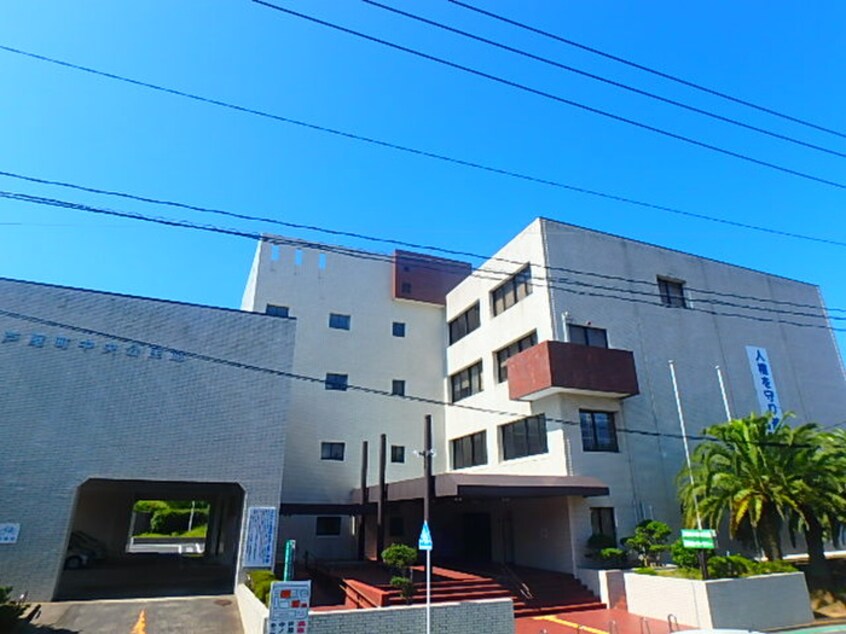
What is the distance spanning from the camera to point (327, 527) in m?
22.4

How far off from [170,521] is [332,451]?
3336 cm

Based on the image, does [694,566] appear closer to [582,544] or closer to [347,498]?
[582,544]

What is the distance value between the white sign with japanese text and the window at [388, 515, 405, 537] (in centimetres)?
1436

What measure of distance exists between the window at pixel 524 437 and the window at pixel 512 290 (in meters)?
5.05

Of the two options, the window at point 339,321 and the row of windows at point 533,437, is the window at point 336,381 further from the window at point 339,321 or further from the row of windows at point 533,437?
the row of windows at point 533,437

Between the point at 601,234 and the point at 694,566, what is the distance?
508 inches

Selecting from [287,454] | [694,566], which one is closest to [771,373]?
[694,566]

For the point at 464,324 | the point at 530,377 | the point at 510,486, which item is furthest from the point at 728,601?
the point at 464,324

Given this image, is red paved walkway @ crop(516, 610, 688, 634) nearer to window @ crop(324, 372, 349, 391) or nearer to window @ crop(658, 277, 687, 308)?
window @ crop(658, 277, 687, 308)

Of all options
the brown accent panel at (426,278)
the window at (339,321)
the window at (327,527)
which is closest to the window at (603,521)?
the window at (327,527)

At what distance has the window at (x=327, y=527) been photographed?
22.2m

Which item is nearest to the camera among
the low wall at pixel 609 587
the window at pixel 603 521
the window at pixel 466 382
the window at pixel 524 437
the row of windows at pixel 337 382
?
the low wall at pixel 609 587

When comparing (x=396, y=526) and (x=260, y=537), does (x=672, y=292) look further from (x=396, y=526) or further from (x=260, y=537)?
(x=260, y=537)

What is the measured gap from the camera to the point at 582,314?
19.2m
